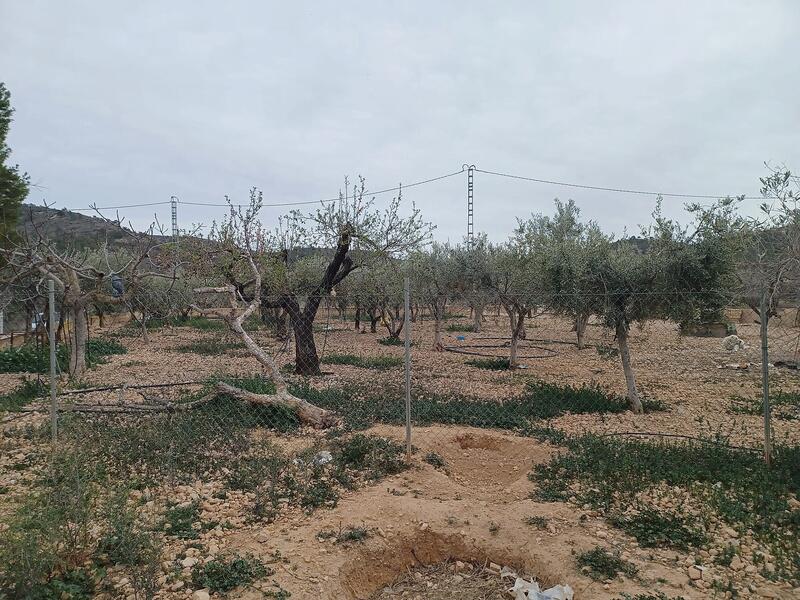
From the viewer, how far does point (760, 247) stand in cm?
807

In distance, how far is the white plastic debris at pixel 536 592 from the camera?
3240mm

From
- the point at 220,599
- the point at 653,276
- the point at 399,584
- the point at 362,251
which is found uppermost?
the point at 362,251

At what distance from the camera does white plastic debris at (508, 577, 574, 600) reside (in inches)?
128

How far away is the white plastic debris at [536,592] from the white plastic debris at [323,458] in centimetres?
245

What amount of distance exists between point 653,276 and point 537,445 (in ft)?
12.5

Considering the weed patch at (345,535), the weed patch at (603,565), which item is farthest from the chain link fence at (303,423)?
the weed patch at (603,565)

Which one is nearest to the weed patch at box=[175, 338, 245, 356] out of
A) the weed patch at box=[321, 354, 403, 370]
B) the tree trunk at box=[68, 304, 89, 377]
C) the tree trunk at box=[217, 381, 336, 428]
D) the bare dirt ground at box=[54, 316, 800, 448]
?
the bare dirt ground at box=[54, 316, 800, 448]

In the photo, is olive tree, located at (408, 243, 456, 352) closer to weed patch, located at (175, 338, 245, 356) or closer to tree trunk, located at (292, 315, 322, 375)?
tree trunk, located at (292, 315, 322, 375)

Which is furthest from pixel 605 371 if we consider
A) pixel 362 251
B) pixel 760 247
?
pixel 362 251

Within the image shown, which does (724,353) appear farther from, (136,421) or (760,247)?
(136,421)

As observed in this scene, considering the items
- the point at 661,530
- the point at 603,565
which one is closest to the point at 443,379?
the point at 661,530

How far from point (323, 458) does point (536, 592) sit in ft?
9.16

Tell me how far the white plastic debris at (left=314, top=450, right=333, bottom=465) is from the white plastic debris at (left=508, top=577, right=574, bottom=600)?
2.45 meters

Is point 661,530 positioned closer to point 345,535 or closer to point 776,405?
point 345,535
